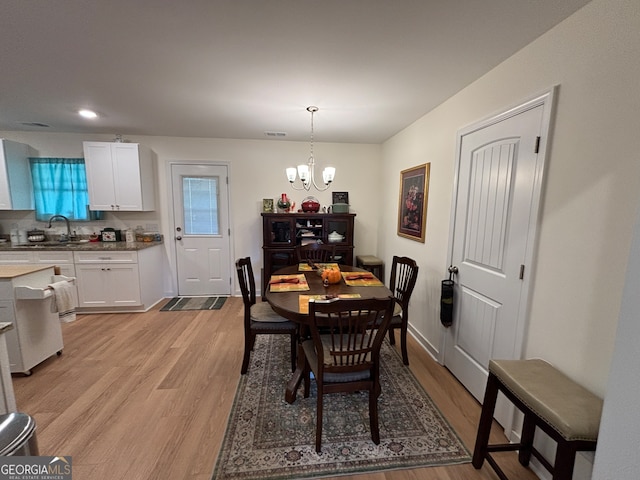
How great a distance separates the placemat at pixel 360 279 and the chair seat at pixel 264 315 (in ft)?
2.21

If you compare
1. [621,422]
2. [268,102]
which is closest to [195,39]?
[268,102]

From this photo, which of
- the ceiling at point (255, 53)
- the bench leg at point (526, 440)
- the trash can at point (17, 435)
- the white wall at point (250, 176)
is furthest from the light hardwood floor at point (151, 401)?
the ceiling at point (255, 53)

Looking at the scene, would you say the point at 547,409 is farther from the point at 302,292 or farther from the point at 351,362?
the point at 302,292

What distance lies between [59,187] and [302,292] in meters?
4.00

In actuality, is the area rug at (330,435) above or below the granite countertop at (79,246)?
below

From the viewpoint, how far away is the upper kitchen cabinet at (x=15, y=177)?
10.7 ft

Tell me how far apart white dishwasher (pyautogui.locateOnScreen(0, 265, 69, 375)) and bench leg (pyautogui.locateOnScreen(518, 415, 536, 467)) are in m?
3.50

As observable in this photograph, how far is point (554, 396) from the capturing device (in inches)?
44.7

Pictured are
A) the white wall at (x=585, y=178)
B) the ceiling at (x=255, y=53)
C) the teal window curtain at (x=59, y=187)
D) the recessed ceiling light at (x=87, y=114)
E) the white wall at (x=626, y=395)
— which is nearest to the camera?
the white wall at (x=626, y=395)

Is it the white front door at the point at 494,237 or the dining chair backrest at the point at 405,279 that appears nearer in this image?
the white front door at the point at 494,237

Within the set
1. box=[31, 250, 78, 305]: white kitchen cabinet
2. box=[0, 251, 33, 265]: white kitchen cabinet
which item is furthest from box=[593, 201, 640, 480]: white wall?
box=[0, 251, 33, 265]: white kitchen cabinet

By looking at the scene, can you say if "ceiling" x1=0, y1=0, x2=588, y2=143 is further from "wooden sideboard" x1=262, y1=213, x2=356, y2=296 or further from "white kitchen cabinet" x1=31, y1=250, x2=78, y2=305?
"white kitchen cabinet" x1=31, y1=250, x2=78, y2=305

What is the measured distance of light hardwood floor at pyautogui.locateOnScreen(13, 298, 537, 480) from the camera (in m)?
1.45

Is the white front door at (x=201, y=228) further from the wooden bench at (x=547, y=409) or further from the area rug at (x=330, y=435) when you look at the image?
the wooden bench at (x=547, y=409)
